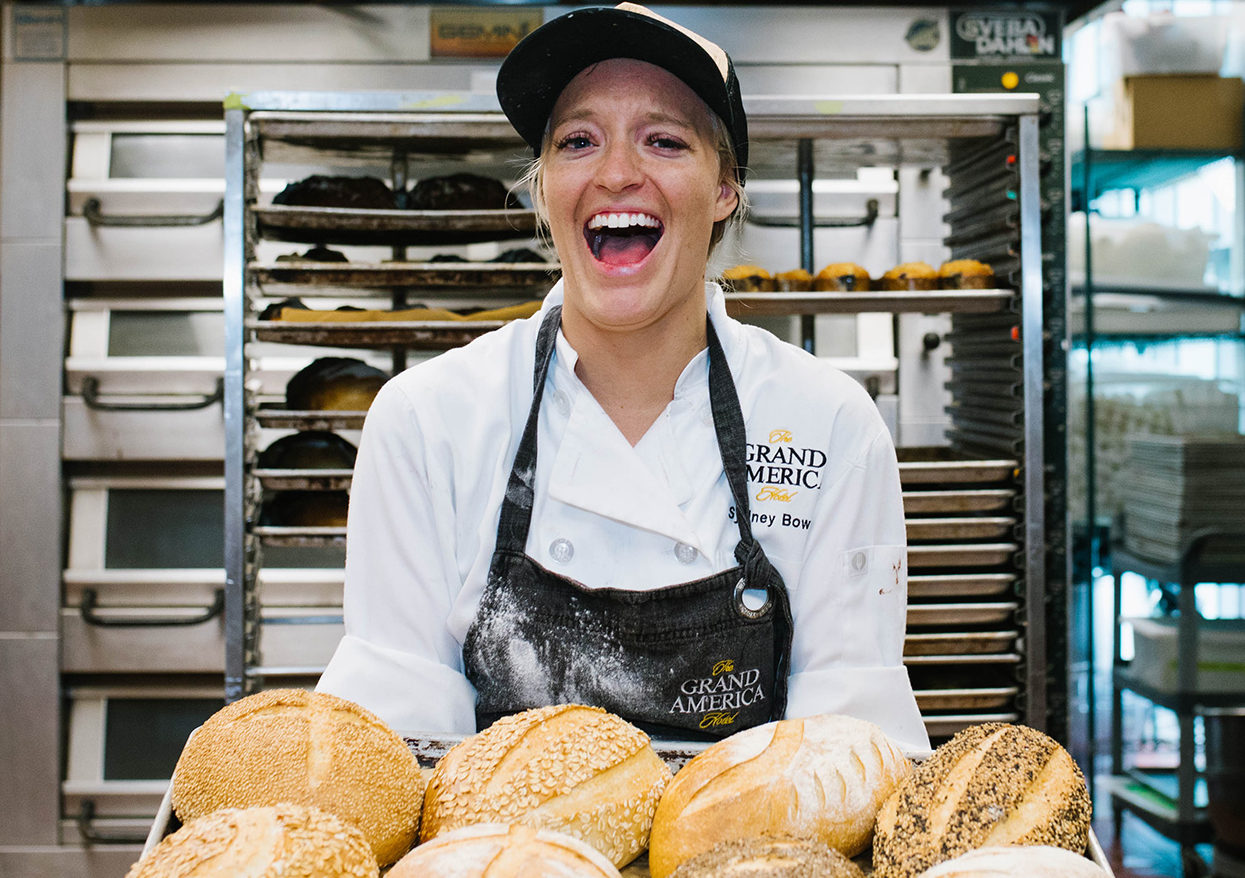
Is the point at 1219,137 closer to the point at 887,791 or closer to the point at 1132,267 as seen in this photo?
the point at 1132,267

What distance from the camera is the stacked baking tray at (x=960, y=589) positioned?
8.03ft

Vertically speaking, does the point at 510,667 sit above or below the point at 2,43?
below

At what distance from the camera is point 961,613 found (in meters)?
2.48

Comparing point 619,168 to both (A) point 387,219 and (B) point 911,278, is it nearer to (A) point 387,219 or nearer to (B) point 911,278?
(A) point 387,219

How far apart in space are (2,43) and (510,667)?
2.75m

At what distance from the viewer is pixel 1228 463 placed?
271cm

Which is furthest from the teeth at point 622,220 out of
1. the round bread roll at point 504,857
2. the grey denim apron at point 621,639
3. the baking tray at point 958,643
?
the baking tray at point 958,643

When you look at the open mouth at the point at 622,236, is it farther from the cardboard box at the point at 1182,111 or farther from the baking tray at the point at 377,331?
the cardboard box at the point at 1182,111

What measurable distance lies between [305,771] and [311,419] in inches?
73.1

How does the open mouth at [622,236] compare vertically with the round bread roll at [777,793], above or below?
above

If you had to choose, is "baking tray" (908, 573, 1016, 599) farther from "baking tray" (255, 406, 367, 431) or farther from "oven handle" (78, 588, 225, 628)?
"oven handle" (78, 588, 225, 628)

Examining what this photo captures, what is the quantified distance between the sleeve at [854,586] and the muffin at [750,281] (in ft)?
3.53

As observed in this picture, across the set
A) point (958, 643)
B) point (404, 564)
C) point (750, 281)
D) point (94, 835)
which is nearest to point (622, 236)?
point (404, 564)

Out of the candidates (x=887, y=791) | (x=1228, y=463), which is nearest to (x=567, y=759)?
(x=887, y=791)
